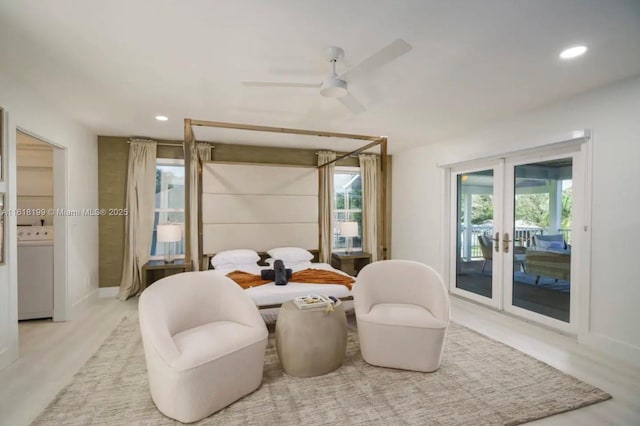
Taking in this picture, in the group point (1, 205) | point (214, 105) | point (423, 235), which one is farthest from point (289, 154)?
point (1, 205)

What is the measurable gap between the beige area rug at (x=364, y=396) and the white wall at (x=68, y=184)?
102 centimetres

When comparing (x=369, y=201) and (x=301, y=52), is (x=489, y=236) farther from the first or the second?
(x=301, y=52)

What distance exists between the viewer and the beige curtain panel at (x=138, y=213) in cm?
479

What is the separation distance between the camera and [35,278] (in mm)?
3686

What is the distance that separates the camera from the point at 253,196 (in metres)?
5.19

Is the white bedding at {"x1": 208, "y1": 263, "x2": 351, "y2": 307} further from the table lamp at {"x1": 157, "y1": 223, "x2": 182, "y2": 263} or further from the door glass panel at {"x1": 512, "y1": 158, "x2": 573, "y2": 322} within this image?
the door glass panel at {"x1": 512, "y1": 158, "x2": 573, "y2": 322}

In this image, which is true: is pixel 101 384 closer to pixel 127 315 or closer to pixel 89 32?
pixel 127 315

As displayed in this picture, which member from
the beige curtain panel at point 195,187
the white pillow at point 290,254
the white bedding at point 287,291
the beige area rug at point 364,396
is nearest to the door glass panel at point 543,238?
the beige area rug at point 364,396

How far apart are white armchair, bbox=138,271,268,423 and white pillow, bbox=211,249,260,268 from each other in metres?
1.99

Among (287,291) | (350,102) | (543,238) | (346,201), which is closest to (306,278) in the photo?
(287,291)

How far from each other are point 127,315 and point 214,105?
287 cm

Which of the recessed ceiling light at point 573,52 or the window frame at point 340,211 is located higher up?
the recessed ceiling light at point 573,52

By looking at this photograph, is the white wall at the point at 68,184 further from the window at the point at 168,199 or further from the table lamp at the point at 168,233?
the table lamp at the point at 168,233

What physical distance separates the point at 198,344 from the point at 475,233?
4.12m
